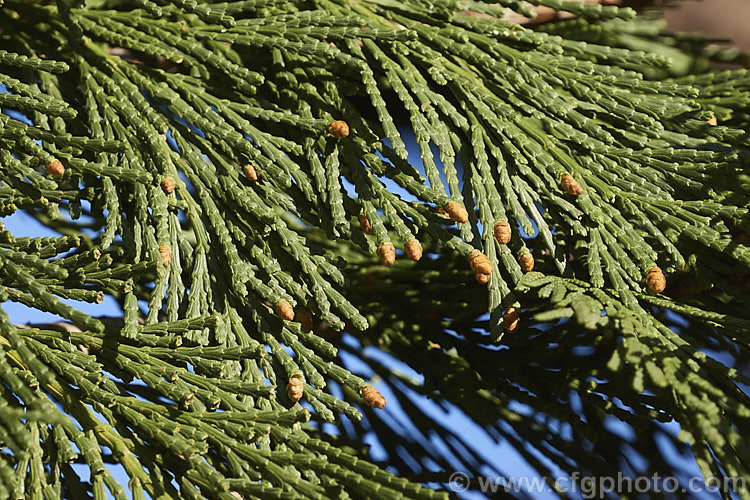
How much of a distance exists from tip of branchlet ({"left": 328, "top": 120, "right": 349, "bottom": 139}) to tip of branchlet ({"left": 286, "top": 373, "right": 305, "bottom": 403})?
529 millimetres

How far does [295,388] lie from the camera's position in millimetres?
1463

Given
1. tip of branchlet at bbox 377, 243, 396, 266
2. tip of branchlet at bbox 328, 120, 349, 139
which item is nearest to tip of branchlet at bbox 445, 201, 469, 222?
tip of branchlet at bbox 377, 243, 396, 266

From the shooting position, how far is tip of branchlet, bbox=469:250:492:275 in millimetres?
1432

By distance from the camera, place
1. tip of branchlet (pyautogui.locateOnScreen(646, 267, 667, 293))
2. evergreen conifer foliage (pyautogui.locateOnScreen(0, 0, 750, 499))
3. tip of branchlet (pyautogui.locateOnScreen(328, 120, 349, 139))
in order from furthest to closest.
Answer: tip of branchlet (pyautogui.locateOnScreen(328, 120, 349, 139))
tip of branchlet (pyautogui.locateOnScreen(646, 267, 667, 293))
evergreen conifer foliage (pyautogui.locateOnScreen(0, 0, 750, 499))

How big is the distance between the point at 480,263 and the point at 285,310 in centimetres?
42

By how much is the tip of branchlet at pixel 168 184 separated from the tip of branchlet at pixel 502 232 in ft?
2.33

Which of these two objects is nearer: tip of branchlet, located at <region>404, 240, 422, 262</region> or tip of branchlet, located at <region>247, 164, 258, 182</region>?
tip of branchlet, located at <region>404, 240, 422, 262</region>

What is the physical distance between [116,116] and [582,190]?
1056mm

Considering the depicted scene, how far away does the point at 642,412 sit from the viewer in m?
1.58

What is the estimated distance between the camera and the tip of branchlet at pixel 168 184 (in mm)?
1587

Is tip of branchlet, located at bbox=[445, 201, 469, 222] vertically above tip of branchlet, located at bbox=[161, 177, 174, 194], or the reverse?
tip of branchlet, located at bbox=[445, 201, 469, 222]

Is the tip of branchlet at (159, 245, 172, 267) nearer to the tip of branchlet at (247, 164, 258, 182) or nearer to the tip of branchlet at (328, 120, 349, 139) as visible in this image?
the tip of branchlet at (247, 164, 258, 182)

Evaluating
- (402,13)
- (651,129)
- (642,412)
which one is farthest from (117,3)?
(642,412)

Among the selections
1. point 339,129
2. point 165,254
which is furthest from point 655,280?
point 165,254
